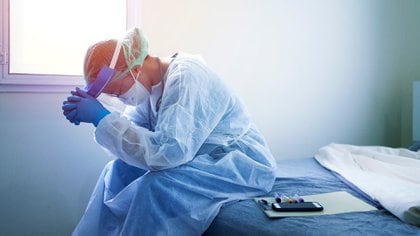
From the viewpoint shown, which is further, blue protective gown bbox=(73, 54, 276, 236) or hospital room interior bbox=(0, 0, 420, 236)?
hospital room interior bbox=(0, 0, 420, 236)

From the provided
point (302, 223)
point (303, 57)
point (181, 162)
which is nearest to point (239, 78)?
point (303, 57)

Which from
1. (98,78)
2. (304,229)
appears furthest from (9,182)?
(304,229)

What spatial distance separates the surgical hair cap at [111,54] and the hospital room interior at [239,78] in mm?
346

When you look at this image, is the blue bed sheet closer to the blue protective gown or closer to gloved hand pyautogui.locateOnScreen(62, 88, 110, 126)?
the blue protective gown

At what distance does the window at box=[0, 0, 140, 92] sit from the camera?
1284mm

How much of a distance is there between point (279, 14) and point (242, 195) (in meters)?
1.10

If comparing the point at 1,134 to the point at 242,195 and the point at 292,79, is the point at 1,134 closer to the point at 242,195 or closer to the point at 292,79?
the point at 242,195

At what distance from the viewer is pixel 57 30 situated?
4.53 feet

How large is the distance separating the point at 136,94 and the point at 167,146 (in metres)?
0.26

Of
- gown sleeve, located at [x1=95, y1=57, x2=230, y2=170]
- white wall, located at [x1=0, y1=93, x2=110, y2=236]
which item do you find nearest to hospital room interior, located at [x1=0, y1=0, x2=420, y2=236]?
white wall, located at [x1=0, y1=93, x2=110, y2=236]

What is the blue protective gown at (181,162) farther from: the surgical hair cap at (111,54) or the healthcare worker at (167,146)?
the surgical hair cap at (111,54)

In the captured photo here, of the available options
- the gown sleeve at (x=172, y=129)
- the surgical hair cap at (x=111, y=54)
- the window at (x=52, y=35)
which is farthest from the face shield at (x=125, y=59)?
the window at (x=52, y=35)

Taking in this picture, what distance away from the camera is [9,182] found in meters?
1.29

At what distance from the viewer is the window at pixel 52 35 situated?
128 centimetres
